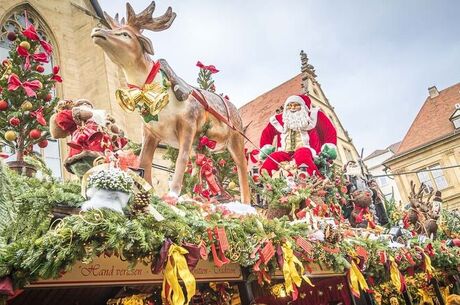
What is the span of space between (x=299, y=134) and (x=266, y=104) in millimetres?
14226

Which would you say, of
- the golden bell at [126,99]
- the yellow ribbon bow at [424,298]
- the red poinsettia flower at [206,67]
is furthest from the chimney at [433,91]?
the golden bell at [126,99]

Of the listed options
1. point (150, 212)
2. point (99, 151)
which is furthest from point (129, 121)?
point (150, 212)

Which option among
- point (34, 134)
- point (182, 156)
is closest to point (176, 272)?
point (182, 156)

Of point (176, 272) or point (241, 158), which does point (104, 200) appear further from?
point (241, 158)

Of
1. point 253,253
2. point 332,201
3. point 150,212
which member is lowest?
point 253,253

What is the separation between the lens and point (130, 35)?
12.4 feet

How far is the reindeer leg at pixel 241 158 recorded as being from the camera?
477cm

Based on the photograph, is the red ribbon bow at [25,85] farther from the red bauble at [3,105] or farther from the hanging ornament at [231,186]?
the hanging ornament at [231,186]

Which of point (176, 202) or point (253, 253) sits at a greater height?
point (176, 202)

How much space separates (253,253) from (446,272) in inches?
293

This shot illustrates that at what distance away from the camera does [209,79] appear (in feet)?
28.1

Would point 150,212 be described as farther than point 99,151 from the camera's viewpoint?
No

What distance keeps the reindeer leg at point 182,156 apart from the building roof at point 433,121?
80.6 ft

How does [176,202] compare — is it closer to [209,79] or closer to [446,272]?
[209,79]
